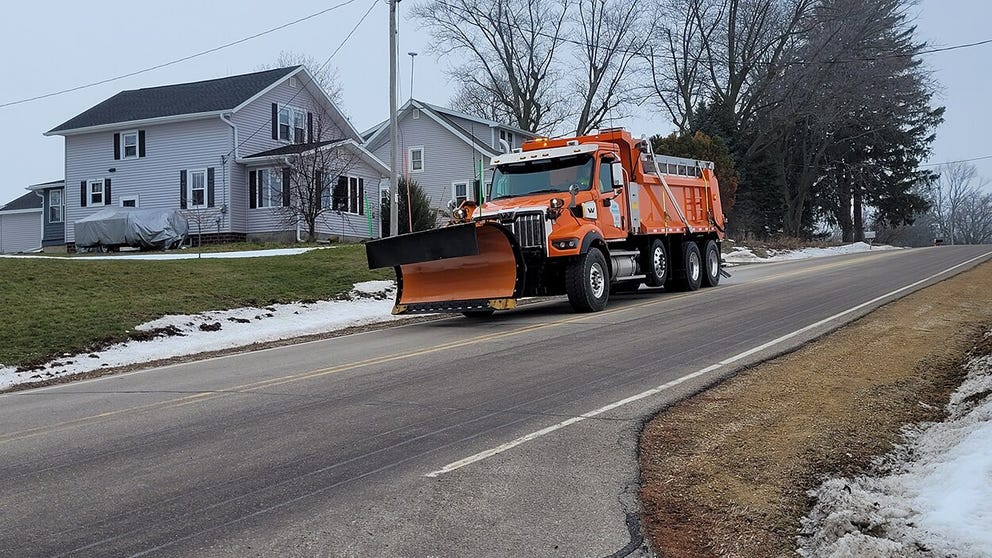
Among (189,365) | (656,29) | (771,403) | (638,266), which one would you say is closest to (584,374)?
(771,403)

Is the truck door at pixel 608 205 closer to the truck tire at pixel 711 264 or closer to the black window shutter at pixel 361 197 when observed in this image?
the truck tire at pixel 711 264

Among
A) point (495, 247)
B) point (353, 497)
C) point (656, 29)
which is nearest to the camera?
point (353, 497)

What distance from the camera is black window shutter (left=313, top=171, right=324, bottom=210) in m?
31.6

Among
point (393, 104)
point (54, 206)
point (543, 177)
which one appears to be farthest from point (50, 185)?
point (543, 177)

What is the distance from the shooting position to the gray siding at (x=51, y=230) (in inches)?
1619

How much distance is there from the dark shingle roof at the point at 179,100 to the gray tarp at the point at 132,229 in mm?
5222

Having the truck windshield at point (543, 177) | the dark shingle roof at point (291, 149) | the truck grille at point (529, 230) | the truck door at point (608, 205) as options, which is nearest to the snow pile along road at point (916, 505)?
the truck grille at point (529, 230)

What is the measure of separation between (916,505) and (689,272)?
572 inches

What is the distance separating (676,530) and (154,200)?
35839 millimetres

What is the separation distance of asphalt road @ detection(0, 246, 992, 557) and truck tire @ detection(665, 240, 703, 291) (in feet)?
21.9

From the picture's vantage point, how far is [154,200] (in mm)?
36375

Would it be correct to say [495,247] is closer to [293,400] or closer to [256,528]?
[293,400]

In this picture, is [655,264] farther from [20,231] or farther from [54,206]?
[20,231]

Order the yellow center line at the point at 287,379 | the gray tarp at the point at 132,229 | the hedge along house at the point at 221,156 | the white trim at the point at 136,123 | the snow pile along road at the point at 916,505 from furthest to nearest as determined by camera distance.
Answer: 1. the white trim at the point at 136,123
2. the hedge along house at the point at 221,156
3. the gray tarp at the point at 132,229
4. the yellow center line at the point at 287,379
5. the snow pile along road at the point at 916,505
